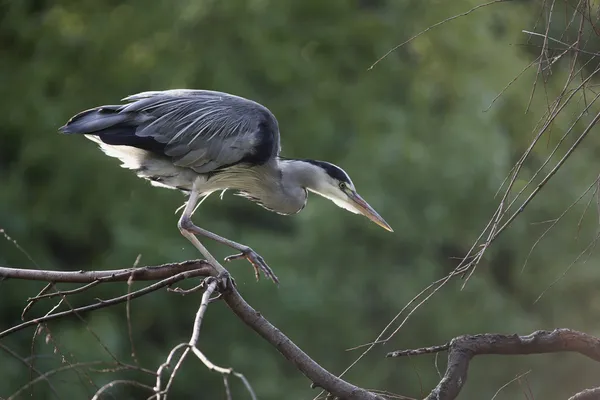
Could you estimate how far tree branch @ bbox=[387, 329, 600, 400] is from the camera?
1910 millimetres

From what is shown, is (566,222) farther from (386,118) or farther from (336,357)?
(336,357)

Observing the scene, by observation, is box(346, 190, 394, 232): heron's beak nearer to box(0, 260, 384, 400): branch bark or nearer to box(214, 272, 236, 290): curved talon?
box(0, 260, 384, 400): branch bark

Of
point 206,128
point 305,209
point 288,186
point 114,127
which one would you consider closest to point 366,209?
point 288,186

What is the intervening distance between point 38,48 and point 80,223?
141 cm

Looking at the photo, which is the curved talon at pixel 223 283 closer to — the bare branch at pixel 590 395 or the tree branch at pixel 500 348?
the tree branch at pixel 500 348

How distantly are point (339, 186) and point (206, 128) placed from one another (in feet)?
2.20

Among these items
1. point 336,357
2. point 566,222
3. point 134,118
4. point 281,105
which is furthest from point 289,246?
point 134,118

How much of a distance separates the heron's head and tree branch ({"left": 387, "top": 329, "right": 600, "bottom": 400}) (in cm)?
191

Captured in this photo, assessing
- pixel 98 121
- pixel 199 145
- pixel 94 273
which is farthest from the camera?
pixel 199 145

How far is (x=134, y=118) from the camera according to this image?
3512mm

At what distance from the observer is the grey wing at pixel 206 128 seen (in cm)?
353

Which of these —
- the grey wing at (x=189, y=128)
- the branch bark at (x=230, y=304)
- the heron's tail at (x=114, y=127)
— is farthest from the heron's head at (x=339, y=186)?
the branch bark at (x=230, y=304)

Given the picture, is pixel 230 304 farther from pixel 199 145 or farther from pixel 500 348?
pixel 199 145

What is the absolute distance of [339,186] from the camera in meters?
3.93
